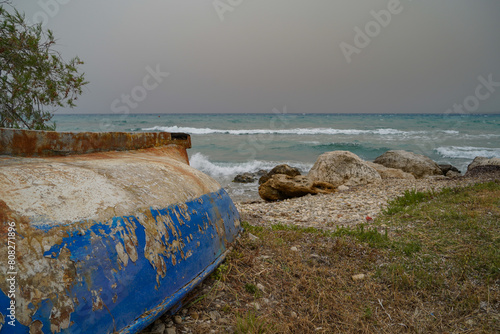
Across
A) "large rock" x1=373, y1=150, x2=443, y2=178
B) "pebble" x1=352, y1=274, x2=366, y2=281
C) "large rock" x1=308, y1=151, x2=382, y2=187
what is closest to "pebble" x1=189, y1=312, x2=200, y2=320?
"pebble" x1=352, y1=274, x2=366, y2=281

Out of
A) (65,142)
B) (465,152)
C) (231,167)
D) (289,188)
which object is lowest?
(231,167)

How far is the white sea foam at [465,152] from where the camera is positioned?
19.9 meters

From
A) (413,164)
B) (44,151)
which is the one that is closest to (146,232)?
(44,151)

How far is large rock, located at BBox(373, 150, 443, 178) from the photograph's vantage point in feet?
41.7

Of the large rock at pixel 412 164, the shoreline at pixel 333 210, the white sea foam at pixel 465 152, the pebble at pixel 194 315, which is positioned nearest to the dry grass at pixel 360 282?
the pebble at pixel 194 315

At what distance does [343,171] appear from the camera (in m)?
10.2

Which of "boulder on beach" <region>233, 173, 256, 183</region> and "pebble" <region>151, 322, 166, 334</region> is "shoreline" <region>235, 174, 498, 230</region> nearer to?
"pebble" <region>151, 322, 166, 334</region>

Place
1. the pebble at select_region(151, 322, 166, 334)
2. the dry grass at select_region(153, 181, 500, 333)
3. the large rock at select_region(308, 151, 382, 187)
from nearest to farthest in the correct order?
the pebble at select_region(151, 322, 166, 334)
the dry grass at select_region(153, 181, 500, 333)
the large rock at select_region(308, 151, 382, 187)

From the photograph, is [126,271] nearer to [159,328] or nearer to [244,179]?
[159,328]

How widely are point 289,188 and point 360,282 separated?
6187mm

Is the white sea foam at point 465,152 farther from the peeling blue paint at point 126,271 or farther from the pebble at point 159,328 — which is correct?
the pebble at point 159,328

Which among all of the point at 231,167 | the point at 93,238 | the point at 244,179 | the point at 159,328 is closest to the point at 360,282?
the point at 159,328

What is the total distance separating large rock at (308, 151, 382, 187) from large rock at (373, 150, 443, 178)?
3614mm

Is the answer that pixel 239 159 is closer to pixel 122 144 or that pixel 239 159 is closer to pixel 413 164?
pixel 413 164
